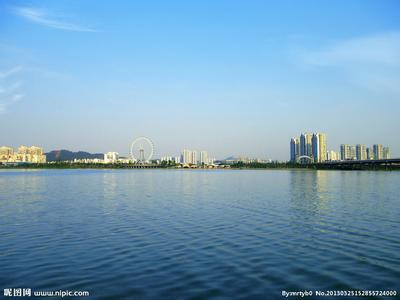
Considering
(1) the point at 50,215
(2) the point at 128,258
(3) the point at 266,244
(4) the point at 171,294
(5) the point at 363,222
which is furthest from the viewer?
(1) the point at 50,215

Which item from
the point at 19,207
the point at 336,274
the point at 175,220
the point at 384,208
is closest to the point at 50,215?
the point at 19,207

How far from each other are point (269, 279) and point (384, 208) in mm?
23126

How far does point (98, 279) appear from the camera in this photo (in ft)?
37.8

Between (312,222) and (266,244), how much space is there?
25.7ft

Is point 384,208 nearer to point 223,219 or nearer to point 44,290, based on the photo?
point 223,219

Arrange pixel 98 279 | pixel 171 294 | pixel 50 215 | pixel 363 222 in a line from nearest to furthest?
pixel 171 294, pixel 98 279, pixel 363 222, pixel 50 215

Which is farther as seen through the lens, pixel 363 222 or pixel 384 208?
pixel 384 208

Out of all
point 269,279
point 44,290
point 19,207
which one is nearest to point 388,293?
point 269,279

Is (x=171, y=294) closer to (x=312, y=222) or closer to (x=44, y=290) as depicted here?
(x=44, y=290)

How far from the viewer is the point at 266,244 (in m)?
16.7

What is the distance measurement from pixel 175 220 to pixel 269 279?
1246cm

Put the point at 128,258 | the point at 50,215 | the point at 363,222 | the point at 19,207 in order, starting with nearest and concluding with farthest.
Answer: the point at 128,258 → the point at 363,222 → the point at 50,215 → the point at 19,207

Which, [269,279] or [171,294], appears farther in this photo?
[269,279]

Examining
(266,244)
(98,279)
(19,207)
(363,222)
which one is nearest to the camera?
(98,279)
